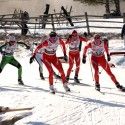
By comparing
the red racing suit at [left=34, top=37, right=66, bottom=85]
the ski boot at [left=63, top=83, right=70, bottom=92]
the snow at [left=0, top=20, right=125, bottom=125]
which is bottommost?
the snow at [left=0, top=20, right=125, bottom=125]

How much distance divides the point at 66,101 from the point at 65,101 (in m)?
0.03

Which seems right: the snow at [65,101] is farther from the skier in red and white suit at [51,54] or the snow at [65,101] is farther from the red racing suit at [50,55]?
the red racing suit at [50,55]

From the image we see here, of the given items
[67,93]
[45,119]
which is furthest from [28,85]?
[45,119]

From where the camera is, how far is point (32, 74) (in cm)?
1772

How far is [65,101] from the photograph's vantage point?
1312cm

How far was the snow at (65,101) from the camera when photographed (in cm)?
1158

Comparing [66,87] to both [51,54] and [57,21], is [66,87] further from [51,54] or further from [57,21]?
[57,21]

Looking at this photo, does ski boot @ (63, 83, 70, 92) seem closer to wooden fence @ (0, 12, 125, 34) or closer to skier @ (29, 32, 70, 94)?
skier @ (29, 32, 70, 94)

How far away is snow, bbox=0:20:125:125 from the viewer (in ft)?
38.0

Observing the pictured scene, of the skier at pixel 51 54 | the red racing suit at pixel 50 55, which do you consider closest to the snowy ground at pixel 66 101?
the skier at pixel 51 54

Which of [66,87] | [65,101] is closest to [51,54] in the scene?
[66,87]

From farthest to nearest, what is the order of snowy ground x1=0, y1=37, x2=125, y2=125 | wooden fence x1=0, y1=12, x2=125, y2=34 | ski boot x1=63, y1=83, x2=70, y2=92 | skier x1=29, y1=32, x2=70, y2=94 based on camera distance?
wooden fence x1=0, y1=12, x2=125, y2=34 → ski boot x1=63, y1=83, x2=70, y2=92 → skier x1=29, y1=32, x2=70, y2=94 → snowy ground x1=0, y1=37, x2=125, y2=125

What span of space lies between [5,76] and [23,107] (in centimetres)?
520

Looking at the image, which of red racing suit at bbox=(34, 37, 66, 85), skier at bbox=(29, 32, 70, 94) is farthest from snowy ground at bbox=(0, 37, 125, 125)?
red racing suit at bbox=(34, 37, 66, 85)
